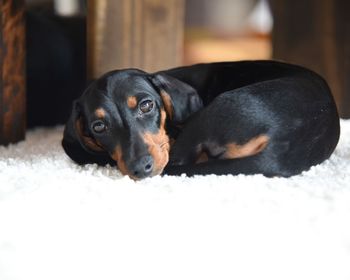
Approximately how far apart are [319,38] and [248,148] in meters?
2.16

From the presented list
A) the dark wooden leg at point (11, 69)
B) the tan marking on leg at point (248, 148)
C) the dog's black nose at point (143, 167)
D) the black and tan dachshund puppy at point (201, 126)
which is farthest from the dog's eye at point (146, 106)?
the dark wooden leg at point (11, 69)

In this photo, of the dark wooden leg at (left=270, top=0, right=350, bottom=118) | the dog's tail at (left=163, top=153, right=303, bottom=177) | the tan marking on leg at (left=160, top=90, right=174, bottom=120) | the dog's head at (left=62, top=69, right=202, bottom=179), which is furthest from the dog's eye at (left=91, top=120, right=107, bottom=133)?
the dark wooden leg at (left=270, top=0, right=350, bottom=118)

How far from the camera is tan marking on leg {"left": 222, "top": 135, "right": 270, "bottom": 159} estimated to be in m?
2.29

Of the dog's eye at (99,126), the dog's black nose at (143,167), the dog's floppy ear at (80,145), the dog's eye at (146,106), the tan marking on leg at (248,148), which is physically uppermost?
the dog's eye at (146,106)

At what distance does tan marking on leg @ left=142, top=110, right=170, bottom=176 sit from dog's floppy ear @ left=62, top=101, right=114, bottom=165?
27cm

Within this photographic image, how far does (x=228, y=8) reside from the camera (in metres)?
5.16

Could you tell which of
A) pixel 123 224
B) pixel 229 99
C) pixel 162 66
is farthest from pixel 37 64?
pixel 123 224

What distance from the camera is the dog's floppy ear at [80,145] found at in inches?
104

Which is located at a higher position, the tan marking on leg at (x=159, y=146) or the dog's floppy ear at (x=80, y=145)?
the tan marking on leg at (x=159, y=146)

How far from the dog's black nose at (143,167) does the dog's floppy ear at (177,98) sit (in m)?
0.33

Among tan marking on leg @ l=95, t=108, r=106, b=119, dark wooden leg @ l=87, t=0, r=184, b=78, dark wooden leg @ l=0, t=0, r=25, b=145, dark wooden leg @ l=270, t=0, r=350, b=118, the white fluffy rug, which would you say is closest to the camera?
the white fluffy rug

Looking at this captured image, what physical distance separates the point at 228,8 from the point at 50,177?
3.23 meters

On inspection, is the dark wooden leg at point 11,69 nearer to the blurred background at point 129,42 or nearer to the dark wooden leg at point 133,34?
the blurred background at point 129,42

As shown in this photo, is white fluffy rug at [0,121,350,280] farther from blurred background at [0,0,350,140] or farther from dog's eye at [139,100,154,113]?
blurred background at [0,0,350,140]
